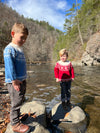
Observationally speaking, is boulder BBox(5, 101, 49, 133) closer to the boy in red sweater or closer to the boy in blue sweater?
the boy in blue sweater

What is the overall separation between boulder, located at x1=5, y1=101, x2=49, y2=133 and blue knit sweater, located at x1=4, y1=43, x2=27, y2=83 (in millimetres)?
972

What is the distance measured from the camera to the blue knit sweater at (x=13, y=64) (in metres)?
1.75

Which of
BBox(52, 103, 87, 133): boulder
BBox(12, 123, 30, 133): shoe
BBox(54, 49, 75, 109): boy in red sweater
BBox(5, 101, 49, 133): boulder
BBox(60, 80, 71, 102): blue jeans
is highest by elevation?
BBox(54, 49, 75, 109): boy in red sweater

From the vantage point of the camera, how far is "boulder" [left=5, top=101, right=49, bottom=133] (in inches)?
79.2

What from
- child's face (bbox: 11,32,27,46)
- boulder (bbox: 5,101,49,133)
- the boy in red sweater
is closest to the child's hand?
child's face (bbox: 11,32,27,46)

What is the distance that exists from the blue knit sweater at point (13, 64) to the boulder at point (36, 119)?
972 millimetres

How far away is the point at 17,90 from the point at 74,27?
31646 millimetres

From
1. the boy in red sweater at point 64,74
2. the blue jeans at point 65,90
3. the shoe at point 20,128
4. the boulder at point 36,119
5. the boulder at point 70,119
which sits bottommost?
the boulder at point 70,119

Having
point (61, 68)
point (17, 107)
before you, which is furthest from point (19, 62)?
point (61, 68)

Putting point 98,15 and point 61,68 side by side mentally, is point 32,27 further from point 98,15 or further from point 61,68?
point 61,68

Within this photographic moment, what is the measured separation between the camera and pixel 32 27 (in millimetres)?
85062

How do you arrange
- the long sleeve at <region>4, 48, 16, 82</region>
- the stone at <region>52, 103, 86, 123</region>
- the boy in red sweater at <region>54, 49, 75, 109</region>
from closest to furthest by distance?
the long sleeve at <region>4, 48, 16, 82</region>, the stone at <region>52, 103, 86, 123</region>, the boy in red sweater at <region>54, 49, 75, 109</region>

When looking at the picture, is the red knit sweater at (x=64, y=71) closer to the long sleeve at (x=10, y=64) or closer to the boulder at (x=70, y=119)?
the boulder at (x=70, y=119)

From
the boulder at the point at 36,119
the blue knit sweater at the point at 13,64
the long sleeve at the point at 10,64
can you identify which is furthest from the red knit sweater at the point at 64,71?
the long sleeve at the point at 10,64
